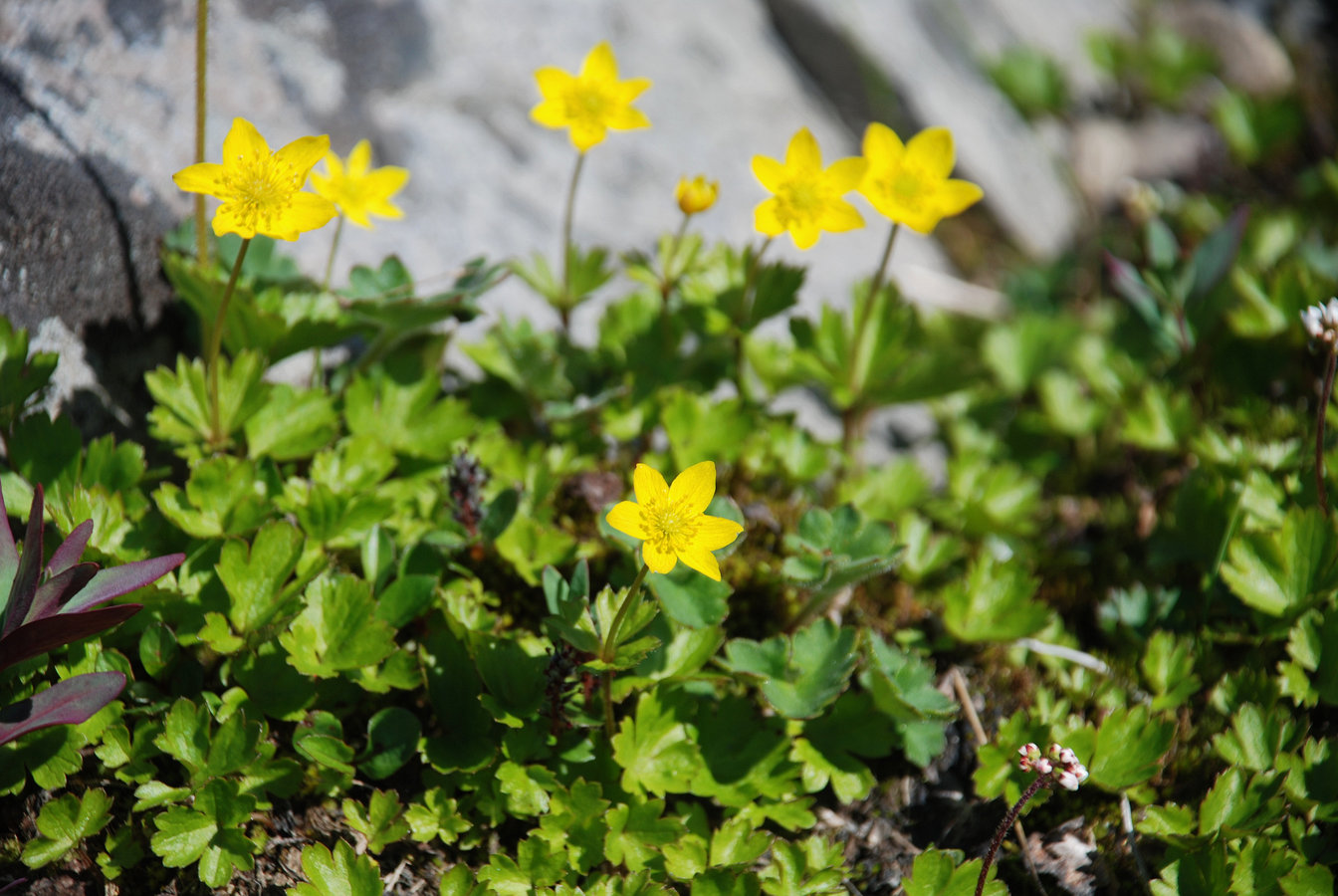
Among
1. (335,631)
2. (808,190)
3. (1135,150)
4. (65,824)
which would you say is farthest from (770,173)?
(1135,150)

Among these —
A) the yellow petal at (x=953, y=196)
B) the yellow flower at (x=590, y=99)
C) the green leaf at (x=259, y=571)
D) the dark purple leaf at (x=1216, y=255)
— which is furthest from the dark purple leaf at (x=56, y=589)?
the dark purple leaf at (x=1216, y=255)

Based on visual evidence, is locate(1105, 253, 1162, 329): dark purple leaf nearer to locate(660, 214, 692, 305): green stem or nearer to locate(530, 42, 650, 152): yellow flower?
locate(660, 214, 692, 305): green stem

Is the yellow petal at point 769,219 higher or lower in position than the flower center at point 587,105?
lower

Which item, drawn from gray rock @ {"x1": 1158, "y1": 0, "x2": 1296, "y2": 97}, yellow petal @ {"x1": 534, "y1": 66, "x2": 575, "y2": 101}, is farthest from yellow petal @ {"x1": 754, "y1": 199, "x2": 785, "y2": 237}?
gray rock @ {"x1": 1158, "y1": 0, "x2": 1296, "y2": 97}

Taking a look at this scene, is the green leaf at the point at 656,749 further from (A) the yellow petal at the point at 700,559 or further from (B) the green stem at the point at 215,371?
(B) the green stem at the point at 215,371

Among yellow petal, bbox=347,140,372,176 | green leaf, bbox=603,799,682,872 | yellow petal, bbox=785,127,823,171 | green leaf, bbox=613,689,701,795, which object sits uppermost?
yellow petal, bbox=347,140,372,176

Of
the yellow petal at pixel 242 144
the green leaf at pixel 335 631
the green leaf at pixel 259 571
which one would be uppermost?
the yellow petal at pixel 242 144

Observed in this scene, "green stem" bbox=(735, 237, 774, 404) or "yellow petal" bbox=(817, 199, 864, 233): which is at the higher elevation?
"yellow petal" bbox=(817, 199, 864, 233)

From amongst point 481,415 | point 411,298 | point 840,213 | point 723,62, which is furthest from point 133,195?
point 723,62

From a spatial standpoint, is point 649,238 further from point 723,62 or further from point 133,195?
point 133,195
